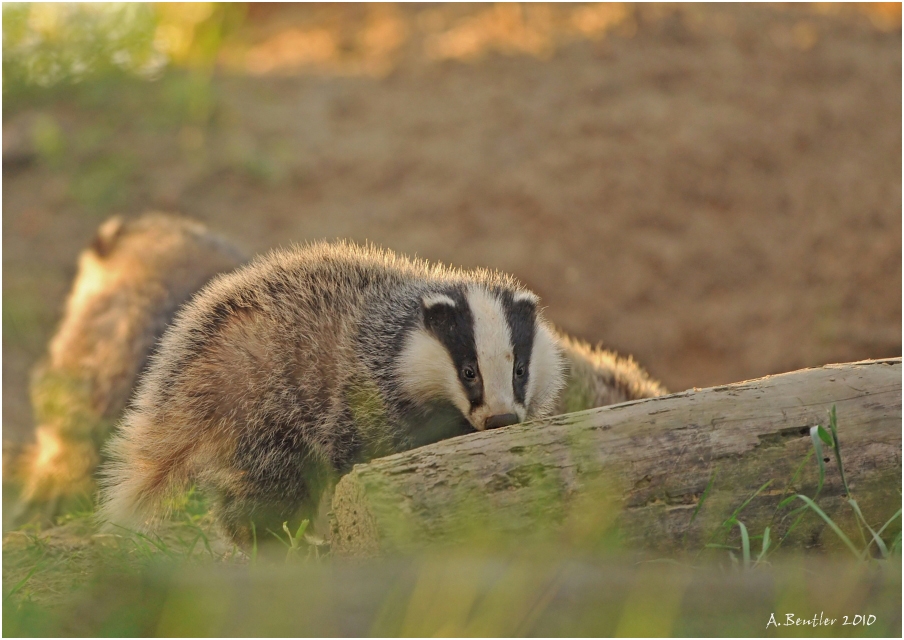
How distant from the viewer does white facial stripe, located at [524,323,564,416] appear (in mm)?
4016

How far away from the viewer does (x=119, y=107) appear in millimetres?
9656

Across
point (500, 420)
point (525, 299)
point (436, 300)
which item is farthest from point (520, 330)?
point (500, 420)

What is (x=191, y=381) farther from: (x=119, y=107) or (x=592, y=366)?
(x=119, y=107)

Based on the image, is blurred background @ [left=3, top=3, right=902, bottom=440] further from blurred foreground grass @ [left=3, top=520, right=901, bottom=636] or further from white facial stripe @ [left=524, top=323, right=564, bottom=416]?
blurred foreground grass @ [left=3, top=520, right=901, bottom=636]

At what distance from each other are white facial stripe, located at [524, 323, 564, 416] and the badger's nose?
31cm

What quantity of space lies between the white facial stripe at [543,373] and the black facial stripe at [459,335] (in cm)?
30

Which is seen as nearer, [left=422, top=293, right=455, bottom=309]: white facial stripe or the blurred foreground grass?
the blurred foreground grass

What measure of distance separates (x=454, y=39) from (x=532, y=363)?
23.0 feet

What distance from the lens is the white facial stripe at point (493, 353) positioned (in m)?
3.64

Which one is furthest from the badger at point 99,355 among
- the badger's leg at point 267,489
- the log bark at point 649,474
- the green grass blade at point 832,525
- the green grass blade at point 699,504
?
the green grass blade at point 832,525

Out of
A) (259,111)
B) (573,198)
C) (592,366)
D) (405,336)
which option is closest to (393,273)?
(405,336)

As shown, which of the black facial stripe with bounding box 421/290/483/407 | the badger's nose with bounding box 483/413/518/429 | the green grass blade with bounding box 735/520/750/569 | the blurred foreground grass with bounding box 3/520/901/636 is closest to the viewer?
the blurred foreground grass with bounding box 3/520/901/636

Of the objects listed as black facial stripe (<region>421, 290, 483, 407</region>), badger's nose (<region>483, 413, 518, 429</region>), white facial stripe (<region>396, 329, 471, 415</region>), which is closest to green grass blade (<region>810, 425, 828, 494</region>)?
badger's nose (<region>483, 413, 518, 429</region>)

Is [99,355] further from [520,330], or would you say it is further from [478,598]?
[478,598]
